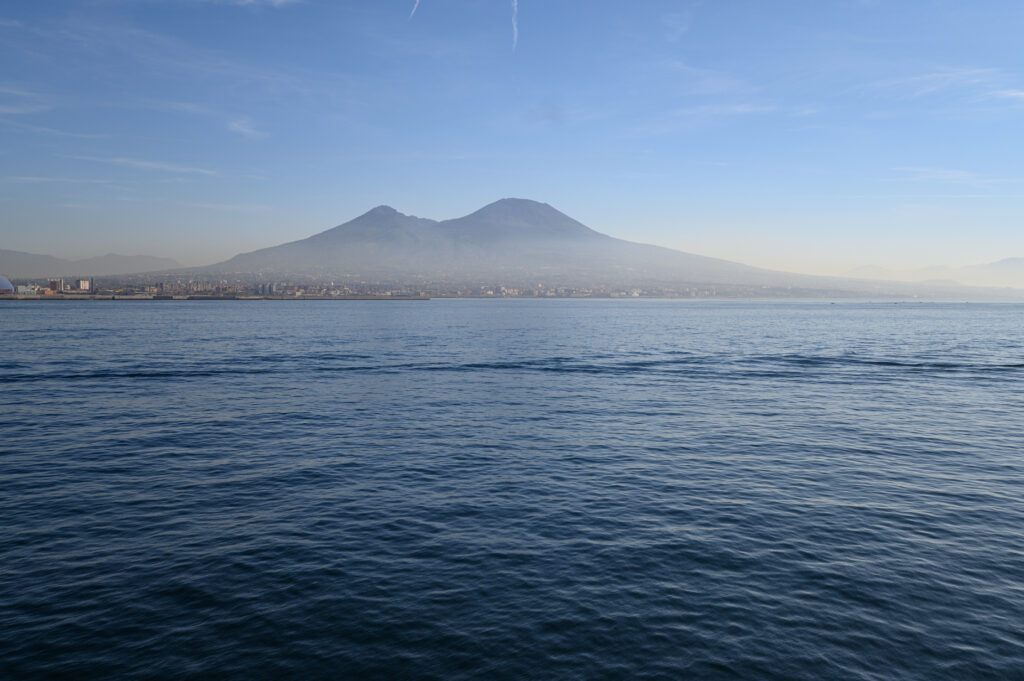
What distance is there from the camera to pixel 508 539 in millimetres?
18703

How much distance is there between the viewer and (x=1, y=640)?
13.0 metres

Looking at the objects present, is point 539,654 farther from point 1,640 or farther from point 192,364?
point 192,364

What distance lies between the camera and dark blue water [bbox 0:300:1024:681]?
1284cm

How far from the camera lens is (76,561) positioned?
16.9 m

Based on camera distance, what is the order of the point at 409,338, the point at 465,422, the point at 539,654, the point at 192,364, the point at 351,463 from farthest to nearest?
the point at 409,338, the point at 192,364, the point at 465,422, the point at 351,463, the point at 539,654

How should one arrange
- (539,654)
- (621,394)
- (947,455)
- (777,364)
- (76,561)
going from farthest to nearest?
(777,364), (621,394), (947,455), (76,561), (539,654)

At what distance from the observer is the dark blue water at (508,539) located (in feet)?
42.1

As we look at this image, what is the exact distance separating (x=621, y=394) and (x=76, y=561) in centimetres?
3899

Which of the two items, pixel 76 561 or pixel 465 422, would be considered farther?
pixel 465 422

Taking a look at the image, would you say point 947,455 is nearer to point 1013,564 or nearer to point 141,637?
point 1013,564

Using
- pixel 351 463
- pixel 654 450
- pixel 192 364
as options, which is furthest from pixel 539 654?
pixel 192 364

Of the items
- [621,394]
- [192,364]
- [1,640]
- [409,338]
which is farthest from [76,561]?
[409,338]

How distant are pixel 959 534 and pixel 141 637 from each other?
2237 cm

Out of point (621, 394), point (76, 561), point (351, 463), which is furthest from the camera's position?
point (621, 394)
